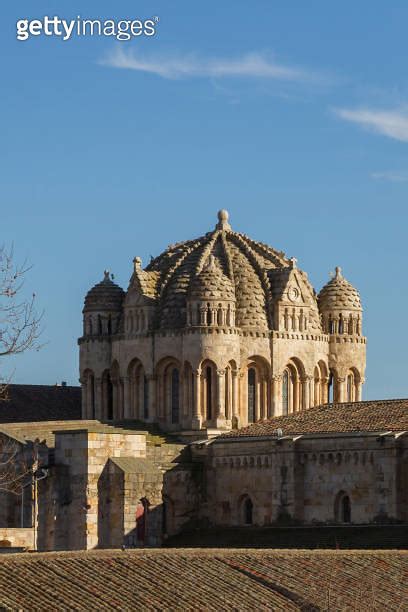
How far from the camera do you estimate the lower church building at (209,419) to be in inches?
3558

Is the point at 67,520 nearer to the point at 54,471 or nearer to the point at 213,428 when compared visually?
the point at 54,471

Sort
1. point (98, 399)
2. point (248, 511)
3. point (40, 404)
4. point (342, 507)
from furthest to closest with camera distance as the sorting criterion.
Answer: point (40, 404)
point (98, 399)
point (248, 511)
point (342, 507)

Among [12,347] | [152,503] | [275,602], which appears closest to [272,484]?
[152,503]

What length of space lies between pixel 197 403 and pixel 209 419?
93cm

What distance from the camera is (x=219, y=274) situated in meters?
100

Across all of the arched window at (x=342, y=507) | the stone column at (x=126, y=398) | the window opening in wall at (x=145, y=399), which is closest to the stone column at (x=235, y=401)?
the window opening in wall at (x=145, y=399)

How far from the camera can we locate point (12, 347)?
57.5 meters

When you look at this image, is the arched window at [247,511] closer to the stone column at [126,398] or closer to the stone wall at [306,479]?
the stone wall at [306,479]

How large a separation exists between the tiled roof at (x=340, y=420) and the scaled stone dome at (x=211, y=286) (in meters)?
6.07

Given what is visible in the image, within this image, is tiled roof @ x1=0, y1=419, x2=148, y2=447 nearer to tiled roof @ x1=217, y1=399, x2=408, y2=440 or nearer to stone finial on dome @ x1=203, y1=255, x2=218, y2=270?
tiled roof @ x1=217, y1=399, x2=408, y2=440

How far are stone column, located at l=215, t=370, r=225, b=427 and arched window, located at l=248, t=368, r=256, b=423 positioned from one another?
2.17 meters

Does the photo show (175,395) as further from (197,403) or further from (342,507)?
(342,507)

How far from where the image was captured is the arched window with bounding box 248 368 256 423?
101 m

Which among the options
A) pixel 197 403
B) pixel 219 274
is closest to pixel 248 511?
pixel 197 403
